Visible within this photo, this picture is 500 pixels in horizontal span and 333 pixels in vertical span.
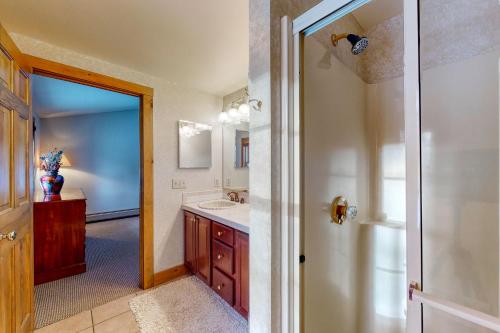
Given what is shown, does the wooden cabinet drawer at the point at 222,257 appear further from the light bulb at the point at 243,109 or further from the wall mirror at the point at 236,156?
the light bulb at the point at 243,109

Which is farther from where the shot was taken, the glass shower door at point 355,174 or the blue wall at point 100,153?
the blue wall at point 100,153

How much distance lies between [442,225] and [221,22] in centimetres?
190

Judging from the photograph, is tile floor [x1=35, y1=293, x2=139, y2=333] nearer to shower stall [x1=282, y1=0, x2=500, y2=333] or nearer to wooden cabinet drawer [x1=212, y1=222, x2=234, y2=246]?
wooden cabinet drawer [x1=212, y1=222, x2=234, y2=246]

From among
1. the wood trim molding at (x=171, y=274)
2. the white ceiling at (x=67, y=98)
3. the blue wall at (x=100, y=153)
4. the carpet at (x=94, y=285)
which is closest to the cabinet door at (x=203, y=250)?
the wood trim molding at (x=171, y=274)

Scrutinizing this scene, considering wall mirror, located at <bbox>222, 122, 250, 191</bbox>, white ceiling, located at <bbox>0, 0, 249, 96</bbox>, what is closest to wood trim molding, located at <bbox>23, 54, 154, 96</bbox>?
white ceiling, located at <bbox>0, 0, 249, 96</bbox>

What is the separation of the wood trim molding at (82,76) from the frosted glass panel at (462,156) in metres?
2.35

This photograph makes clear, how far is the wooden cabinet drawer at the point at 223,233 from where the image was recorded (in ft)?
5.85

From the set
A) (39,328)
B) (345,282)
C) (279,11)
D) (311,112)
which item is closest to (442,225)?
(345,282)

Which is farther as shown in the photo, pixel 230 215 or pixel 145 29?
pixel 230 215

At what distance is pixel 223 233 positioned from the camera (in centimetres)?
186

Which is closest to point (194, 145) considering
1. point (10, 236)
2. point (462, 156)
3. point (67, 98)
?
point (10, 236)

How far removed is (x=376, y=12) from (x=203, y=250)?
2.48 meters

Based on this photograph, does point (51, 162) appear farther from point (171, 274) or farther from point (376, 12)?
point (376, 12)

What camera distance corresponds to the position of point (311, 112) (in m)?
1.06
